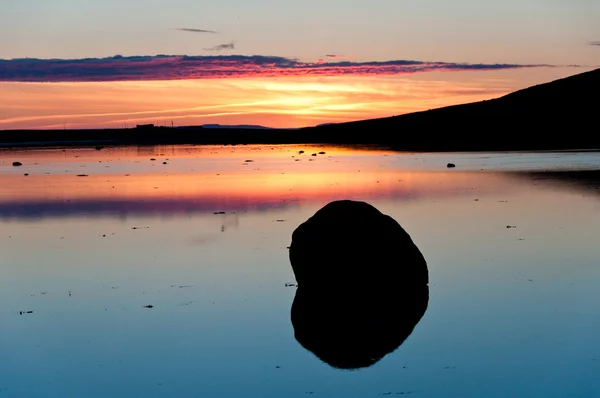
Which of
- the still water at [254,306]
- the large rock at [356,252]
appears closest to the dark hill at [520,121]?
the still water at [254,306]

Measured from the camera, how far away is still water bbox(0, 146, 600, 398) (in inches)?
374

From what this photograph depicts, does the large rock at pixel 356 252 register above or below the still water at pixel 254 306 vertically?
above

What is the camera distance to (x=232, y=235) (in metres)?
20.9

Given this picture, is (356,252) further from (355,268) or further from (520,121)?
(520,121)

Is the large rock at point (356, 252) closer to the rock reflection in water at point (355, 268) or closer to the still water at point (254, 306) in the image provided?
the rock reflection in water at point (355, 268)

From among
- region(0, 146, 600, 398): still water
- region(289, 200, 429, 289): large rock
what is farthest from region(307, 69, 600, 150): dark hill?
region(289, 200, 429, 289): large rock

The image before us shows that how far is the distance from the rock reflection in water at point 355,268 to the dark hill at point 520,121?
92.6m

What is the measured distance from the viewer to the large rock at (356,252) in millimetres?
13594

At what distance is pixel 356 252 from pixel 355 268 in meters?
0.26

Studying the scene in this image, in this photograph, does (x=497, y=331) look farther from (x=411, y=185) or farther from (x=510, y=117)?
(x=510, y=117)

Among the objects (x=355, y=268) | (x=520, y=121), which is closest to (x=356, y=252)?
(x=355, y=268)

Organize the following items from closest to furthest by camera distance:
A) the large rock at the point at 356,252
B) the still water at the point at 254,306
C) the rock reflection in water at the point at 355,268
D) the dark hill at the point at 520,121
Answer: the still water at the point at 254,306, the rock reflection in water at the point at 355,268, the large rock at the point at 356,252, the dark hill at the point at 520,121

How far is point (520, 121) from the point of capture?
126 metres

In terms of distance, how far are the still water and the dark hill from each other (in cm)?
8461
